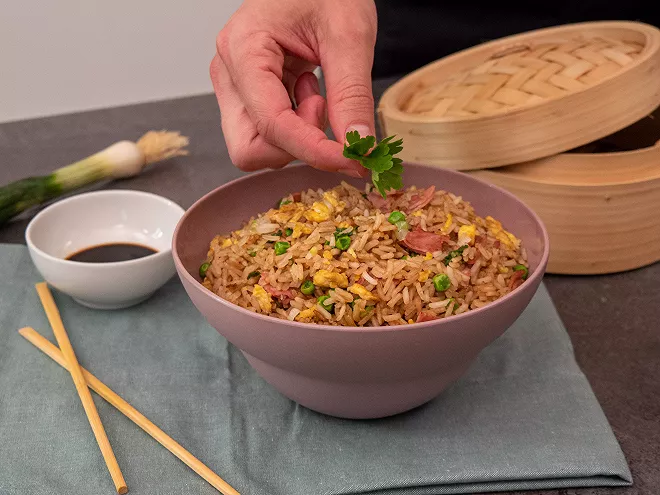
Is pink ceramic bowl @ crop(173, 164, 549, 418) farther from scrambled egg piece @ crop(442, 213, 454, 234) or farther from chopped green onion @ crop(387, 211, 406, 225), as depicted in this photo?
chopped green onion @ crop(387, 211, 406, 225)

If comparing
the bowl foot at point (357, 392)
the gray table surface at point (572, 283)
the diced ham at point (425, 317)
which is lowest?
the gray table surface at point (572, 283)

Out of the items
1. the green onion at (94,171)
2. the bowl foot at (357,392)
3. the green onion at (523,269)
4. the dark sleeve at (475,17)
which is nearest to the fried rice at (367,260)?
the green onion at (523,269)

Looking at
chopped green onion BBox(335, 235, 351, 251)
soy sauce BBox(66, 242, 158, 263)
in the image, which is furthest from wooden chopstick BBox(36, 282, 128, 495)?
chopped green onion BBox(335, 235, 351, 251)

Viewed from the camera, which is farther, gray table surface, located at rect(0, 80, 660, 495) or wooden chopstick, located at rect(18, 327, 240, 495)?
gray table surface, located at rect(0, 80, 660, 495)

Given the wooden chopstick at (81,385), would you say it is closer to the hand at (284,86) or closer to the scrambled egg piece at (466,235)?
the hand at (284,86)

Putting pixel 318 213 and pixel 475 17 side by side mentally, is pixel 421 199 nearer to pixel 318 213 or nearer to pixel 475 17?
pixel 318 213

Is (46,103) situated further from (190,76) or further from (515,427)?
(515,427)
